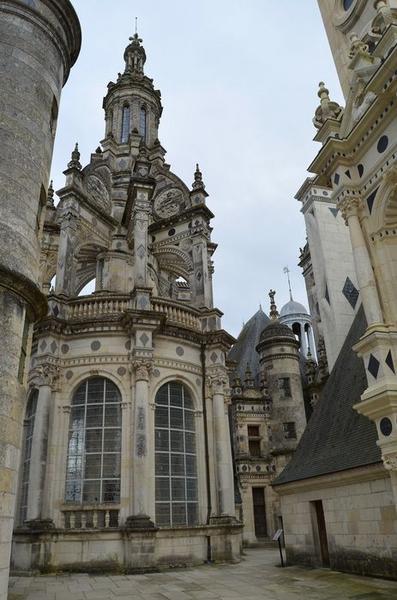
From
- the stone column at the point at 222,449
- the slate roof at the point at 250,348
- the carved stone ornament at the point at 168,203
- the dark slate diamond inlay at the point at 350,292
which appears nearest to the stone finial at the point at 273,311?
the slate roof at the point at 250,348

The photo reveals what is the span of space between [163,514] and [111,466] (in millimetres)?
2248

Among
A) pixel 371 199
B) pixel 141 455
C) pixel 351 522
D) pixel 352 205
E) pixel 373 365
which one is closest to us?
pixel 373 365

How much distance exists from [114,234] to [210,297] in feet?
19.7

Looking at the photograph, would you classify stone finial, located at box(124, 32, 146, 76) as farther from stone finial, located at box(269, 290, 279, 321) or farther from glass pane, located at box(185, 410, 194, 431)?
glass pane, located at box(185, 410, 194, 431)

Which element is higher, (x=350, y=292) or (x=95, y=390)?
(x=350, y=292)

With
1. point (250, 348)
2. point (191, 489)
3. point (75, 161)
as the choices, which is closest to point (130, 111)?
point (75, 161)

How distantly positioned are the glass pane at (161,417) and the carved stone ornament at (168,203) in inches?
416

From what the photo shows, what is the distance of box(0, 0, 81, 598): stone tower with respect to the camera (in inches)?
285

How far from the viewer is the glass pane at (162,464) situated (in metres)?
15.8

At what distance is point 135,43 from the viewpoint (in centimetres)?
3353

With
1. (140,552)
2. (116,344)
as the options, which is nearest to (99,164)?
(116,344)

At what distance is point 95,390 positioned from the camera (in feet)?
53.2

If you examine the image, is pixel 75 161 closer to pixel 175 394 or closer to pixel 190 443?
pixel 175 394

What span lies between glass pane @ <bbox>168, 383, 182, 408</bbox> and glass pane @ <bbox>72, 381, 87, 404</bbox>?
292cm
